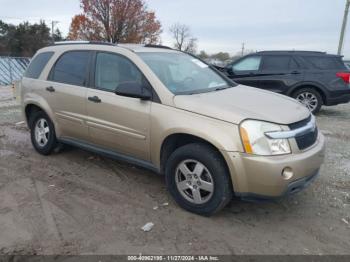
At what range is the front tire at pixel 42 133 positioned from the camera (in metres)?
5.10

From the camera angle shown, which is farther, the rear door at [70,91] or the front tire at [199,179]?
the rear door at [70,91]

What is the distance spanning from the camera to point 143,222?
333 cm

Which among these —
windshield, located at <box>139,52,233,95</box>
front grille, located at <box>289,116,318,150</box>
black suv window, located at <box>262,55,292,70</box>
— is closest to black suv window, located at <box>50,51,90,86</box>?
windshield, located at <box>139,52,233,95</box>

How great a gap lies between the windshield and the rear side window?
1.96 meters

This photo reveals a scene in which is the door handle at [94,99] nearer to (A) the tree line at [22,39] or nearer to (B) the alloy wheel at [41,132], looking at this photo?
(B) the alloy wheel at [41,132]

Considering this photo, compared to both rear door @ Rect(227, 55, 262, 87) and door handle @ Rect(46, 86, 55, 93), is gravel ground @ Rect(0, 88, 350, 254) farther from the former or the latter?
rear door @ Rect(227, 55, 262, 87)

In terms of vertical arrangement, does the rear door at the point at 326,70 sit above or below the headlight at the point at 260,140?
Result: above

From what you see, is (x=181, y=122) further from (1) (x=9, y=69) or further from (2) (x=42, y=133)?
(1) (x=9, y=69)

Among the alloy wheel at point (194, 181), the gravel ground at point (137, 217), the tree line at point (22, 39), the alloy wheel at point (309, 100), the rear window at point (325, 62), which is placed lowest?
the gravel ground at point (137, 217)

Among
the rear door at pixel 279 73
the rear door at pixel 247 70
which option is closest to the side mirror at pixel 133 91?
the rear door at pixel 247 70

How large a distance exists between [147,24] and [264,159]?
1315 inches

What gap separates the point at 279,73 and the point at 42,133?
6636 millimetres

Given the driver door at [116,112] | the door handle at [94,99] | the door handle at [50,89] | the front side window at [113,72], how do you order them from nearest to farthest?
1. the driver door at [116,112]
2. the front side window at [113,72]
3. the door handle at [94,99]
4. the door handle at [50,89]

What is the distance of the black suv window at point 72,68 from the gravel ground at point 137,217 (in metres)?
1.30
